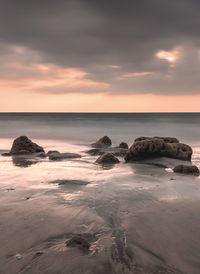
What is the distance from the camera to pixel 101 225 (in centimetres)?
417

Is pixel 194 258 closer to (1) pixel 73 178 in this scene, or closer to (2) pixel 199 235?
(2) pixel 199 235

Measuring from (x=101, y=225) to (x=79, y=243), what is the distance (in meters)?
0.76

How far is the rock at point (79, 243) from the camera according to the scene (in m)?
3.44

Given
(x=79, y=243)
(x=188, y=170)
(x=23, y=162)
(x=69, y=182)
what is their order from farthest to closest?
(x=23, y=162), (x=188, y=170), (x=69, y=182), (x=79, y=243)

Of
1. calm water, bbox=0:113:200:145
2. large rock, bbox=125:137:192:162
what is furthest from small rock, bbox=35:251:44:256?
calm water, bbox=0:113:200:145

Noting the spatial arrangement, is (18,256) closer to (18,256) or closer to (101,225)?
(18,256)

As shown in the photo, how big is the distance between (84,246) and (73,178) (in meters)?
4.02

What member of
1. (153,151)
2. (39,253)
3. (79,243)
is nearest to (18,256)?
(39,253)

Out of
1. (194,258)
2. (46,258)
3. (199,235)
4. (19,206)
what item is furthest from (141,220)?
(19,206)

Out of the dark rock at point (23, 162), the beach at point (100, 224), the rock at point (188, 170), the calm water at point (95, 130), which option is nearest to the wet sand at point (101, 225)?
the beach at point (100, 224)

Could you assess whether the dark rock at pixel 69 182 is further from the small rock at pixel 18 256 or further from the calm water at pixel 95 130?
the calm water at pixel 95 130

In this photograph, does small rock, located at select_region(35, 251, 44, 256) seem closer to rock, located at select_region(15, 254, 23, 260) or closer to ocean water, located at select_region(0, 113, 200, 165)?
rock, located at select_region(15, 254, 23, 260)

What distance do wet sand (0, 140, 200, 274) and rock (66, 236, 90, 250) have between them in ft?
0.23

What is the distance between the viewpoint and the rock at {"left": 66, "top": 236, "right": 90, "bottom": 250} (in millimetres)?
3438
